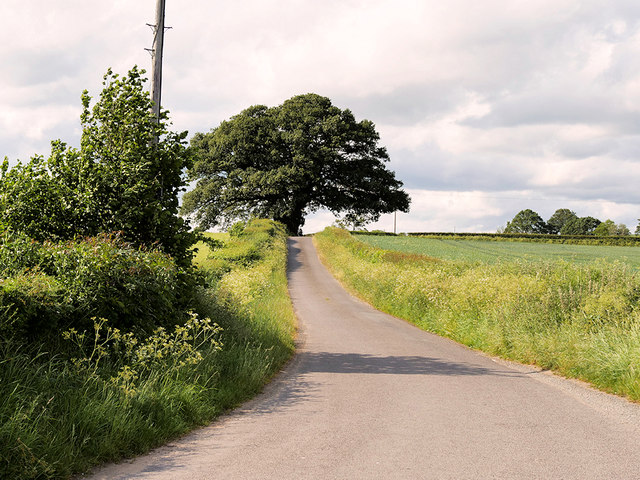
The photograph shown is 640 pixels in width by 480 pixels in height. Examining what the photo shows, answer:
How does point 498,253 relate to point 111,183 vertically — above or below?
below

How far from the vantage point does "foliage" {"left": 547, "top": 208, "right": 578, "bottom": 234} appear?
12975 cm

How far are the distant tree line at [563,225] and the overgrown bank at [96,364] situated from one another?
414ft

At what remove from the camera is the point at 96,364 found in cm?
650

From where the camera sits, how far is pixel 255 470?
5.31 m

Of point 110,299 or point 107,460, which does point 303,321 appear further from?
point 107,460

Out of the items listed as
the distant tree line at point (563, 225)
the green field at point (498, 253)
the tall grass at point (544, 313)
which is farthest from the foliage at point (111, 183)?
the distant tree line at point (563, 225)

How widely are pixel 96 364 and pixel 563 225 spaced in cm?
13762

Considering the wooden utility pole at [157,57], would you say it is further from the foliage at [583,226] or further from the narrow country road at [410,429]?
the foliage at [583,226]

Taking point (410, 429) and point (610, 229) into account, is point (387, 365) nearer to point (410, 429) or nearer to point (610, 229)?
point (410, 429)

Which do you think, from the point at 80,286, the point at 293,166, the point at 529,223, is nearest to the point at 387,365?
the point at 80,286

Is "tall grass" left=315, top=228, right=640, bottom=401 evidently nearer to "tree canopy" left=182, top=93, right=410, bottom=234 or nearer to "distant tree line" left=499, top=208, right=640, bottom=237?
"tree canopy" left=182, top=93, right=410, bottom=234

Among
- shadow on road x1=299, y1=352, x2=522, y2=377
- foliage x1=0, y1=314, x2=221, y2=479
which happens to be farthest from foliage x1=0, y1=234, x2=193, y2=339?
shadow on road x1=299, y1=352, x2=522, y2=377

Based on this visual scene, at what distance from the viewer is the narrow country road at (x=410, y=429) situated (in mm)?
5465

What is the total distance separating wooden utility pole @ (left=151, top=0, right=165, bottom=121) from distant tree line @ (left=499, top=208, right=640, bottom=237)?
124 m
